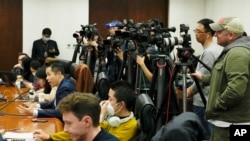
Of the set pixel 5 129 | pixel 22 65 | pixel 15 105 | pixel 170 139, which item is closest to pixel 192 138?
pixel 170 139

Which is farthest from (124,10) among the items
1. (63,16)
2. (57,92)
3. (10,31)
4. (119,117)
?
(119,117)

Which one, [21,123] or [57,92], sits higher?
[57,92]

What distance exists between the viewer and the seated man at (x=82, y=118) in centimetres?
194

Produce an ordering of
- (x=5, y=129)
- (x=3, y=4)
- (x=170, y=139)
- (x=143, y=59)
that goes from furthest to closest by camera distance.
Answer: (x=3, y=4), (x=143, y=59), (x=5, y=129), (x=170, y=139)

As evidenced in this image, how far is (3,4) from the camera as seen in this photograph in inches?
332

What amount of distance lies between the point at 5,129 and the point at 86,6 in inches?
234

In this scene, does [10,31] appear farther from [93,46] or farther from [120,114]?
[120,114]

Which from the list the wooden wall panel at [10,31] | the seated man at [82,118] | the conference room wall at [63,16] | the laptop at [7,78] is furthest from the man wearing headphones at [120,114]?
the wooden wall panel at [10,31]

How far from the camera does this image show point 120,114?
9.08ft

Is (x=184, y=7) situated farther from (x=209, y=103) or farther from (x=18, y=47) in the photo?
(x=209, y=103)

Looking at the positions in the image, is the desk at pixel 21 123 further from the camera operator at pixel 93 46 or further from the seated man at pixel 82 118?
the camera operator at pixel 93 46

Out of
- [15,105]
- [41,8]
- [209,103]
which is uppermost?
[41,8]

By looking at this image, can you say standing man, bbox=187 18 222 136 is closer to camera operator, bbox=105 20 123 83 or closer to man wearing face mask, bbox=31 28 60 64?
camera operator, bbox=105 20 123 83

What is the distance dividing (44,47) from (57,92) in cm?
493
